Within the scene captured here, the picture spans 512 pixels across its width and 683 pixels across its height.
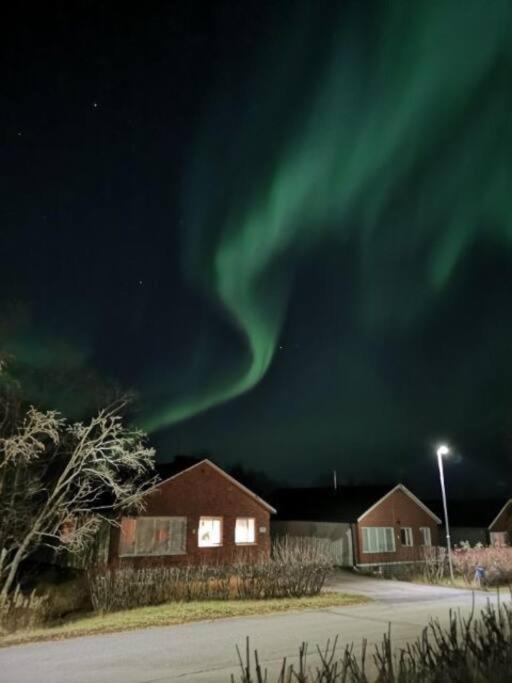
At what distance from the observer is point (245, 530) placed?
31.2 metres

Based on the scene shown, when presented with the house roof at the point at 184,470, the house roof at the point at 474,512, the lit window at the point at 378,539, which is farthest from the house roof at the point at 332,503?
the house roof at the point at 474,512

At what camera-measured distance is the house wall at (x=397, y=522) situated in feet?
120

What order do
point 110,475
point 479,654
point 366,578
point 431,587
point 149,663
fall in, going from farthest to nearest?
point 366,578
point 431,587
point 110,475
point 149,663
point 479,654

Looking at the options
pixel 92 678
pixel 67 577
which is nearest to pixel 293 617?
pixel 92 678

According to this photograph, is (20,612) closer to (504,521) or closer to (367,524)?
(367,524)

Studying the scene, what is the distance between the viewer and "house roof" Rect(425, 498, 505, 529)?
4725 centimetres

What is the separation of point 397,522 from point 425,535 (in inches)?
118

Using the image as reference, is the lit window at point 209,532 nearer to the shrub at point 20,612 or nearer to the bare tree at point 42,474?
the bare tree at point 42,474

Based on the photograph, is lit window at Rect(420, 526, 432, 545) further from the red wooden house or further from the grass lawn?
the grass lawn

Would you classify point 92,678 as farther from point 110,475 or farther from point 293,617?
point 110,475

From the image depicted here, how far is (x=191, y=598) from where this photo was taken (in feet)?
58.7

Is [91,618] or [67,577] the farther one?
[67,577]

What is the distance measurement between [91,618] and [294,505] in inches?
1197

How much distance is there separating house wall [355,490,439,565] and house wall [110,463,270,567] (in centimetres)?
813
